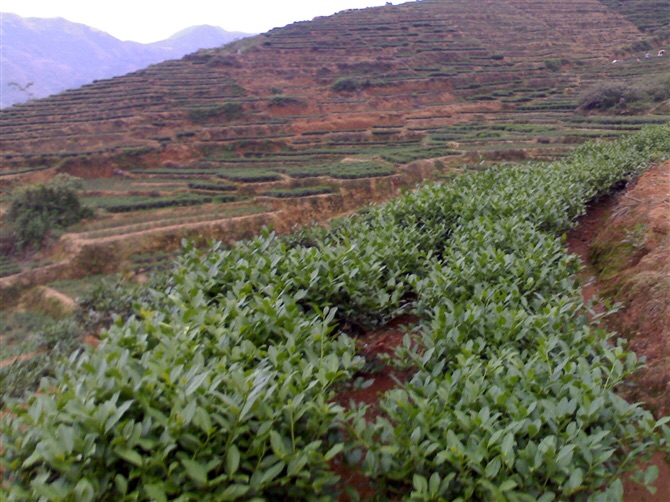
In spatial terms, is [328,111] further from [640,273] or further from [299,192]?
[640,273]

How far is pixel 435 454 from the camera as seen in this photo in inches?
77.4

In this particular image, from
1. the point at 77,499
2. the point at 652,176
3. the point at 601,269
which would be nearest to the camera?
the point at 77,499

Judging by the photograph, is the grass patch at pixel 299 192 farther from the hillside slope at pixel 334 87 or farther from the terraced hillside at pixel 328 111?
the hillside slope at pixel 334 87

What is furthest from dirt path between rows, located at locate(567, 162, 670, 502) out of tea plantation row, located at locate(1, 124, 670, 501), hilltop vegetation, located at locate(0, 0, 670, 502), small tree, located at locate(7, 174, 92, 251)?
small tree, located at locate(7, 174, 92, 251)

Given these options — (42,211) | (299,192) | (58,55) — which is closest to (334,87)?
(299,192)

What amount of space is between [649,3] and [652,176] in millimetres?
64055

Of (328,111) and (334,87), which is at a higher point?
(334,87)

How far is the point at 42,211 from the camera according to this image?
21.8 metres

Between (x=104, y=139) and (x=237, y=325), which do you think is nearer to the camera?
(x=237, y=325)

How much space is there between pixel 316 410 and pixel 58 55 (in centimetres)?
16122

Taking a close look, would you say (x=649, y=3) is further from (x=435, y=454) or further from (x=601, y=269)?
(x=435, y=454)

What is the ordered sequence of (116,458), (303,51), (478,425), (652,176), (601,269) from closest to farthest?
1. (116,458)
2. (478,425)
3. (601,269)
4. (652,176)
5. (303,51)

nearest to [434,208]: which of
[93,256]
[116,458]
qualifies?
[116,458]

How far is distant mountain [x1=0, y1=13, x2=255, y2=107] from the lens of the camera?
118m
